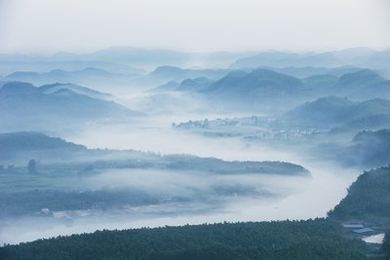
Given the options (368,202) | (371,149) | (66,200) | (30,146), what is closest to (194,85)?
(30,146)

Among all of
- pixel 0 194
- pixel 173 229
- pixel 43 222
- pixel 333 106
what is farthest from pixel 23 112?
pixel 173 229

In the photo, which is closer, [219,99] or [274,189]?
[274,189]

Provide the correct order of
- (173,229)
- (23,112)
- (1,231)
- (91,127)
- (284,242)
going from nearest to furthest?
(284,242)
(173,229)
(1,231)
(91,127)
(23,112)

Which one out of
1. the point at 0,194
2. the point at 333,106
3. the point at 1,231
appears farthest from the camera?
the point at 333,106

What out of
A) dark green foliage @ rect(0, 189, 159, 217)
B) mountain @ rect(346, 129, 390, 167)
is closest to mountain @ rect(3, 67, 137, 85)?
mountain @ rect(346, 129, 390, 167)

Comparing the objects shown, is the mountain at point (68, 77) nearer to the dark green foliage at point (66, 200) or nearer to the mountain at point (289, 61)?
the mountain at point (289, 61)

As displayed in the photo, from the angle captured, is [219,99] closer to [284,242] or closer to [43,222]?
[43,222]

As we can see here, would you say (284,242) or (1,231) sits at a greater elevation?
(1,231)
